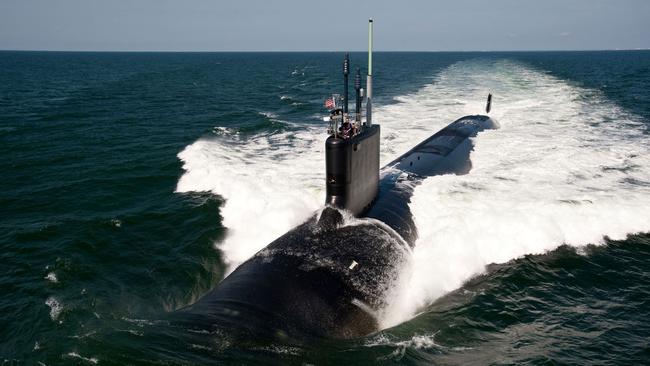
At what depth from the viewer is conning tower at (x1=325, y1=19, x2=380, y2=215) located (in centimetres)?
1184

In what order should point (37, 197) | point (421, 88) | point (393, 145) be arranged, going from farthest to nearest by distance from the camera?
1. point (421, 88)
2. point (393, 145)
3. point (37, 197)

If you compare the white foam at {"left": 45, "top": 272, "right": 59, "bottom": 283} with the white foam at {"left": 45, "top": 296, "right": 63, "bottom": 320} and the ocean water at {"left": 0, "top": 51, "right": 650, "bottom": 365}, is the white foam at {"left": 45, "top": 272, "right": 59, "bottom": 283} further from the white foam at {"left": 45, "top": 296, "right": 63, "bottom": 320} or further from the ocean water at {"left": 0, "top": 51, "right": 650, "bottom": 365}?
the white foam at {"left": 45, "top": 296, "right": 63, "bottom": 320}

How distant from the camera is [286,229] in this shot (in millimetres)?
15719

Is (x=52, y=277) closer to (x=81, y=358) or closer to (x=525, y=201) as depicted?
(x=81, y=358)

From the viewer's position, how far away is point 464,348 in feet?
→ 32.6

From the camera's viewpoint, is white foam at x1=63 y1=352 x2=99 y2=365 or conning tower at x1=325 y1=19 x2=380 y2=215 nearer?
white foam at x1=63 y1=352 x2=99 y2=365

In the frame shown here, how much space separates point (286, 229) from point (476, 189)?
795cm

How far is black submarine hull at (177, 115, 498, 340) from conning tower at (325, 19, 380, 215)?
1.72 feet

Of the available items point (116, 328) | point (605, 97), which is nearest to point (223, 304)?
point (116, 328)

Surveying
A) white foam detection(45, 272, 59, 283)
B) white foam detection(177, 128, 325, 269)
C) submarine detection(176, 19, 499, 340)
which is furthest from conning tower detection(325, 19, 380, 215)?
white foam detection(45, 272, 59, 283)

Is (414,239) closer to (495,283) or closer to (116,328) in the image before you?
(495,283)

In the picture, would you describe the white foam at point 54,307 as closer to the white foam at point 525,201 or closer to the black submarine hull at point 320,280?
the black submarine hull at point 320,280

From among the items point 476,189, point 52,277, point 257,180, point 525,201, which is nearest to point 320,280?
point 52,277

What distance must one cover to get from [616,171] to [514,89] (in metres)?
29.9
